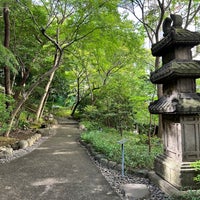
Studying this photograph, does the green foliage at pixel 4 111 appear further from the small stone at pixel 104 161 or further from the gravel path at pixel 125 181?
the gravel path at pixel 125 181

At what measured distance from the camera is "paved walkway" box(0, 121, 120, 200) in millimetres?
4020

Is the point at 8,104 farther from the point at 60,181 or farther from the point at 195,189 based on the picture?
the point at 195,189

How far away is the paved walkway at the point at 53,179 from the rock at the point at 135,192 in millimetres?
207

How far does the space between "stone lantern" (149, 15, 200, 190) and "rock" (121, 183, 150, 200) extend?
0.57 meters

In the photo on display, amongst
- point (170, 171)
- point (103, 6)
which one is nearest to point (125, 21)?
point (103, 6)

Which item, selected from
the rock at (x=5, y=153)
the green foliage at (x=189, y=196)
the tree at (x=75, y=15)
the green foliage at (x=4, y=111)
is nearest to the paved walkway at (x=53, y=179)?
the rock at (x=5, y=153)

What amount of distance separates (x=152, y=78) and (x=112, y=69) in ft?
42.3

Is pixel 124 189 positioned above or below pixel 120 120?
below

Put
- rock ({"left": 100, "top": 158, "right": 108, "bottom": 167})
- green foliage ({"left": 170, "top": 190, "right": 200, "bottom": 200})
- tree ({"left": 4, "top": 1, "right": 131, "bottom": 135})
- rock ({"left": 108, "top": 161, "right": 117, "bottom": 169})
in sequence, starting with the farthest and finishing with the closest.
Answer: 1. tree ({"left": 4, "top": 1, "right": 131, "bottom": 135})
2. rock ({"left": 100, "top": 158, "right": 108, "bottom": 167})
3. rock ({"left": 108, "top": 161, "right": 117, "bottom": 169})
4. green foliage ({"left": 170, "top": 190, "right": 200, "bottom": 200})

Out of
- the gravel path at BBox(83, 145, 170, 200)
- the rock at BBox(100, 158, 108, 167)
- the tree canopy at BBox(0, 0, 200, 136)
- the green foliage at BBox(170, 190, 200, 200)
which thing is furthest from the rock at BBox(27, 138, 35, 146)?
the green foliage at BBox(170, 190, 200, 200)

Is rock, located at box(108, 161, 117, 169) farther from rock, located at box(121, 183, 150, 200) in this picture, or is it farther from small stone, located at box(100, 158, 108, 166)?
rock, located at box(121, 183, 150, 200)

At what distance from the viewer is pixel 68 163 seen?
6391mm

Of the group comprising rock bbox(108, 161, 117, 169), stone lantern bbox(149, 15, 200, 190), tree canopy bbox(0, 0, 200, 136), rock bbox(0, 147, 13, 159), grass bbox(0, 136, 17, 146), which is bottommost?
rock bbox(108, 161, 117, 169)

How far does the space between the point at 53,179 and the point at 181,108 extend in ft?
11.1
